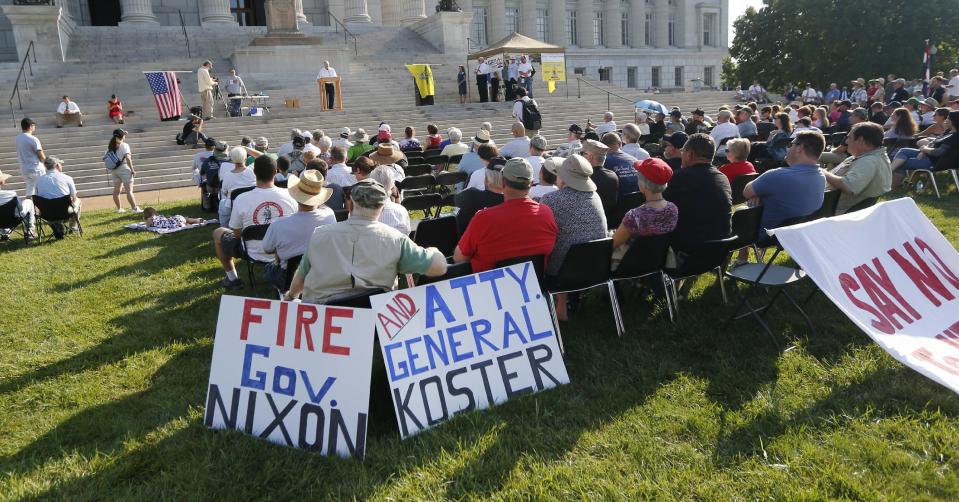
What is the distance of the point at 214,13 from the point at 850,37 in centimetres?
3851

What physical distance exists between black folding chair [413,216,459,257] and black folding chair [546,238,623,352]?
162 cm

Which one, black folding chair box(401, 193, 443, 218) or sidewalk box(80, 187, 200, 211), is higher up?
black folding chair box(401, 193, 443, 218)

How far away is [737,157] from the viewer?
25.7 ft

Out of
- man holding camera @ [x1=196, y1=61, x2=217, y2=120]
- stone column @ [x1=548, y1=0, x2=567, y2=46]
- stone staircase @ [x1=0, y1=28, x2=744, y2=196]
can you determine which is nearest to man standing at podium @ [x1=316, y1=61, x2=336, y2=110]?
stone staircase @ [x1=0, y1=28, x2=744, y2=196]

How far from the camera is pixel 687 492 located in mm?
3195

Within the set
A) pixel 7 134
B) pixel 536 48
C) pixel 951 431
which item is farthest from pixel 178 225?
pixel 536 48

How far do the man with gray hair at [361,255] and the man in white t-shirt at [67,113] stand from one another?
19786mm

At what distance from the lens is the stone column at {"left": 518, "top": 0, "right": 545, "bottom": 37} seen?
1951 inches

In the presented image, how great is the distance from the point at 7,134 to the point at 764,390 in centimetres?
2166

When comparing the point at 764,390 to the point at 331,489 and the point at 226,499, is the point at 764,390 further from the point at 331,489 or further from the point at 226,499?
the point at 226,499

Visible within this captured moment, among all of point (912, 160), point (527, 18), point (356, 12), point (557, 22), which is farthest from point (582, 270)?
point (557, 22)

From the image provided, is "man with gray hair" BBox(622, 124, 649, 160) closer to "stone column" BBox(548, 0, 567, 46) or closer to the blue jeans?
the blue jeans

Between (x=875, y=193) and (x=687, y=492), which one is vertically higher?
(x=875, y=193)

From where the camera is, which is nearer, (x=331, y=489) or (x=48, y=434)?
(x=331, y=489)
